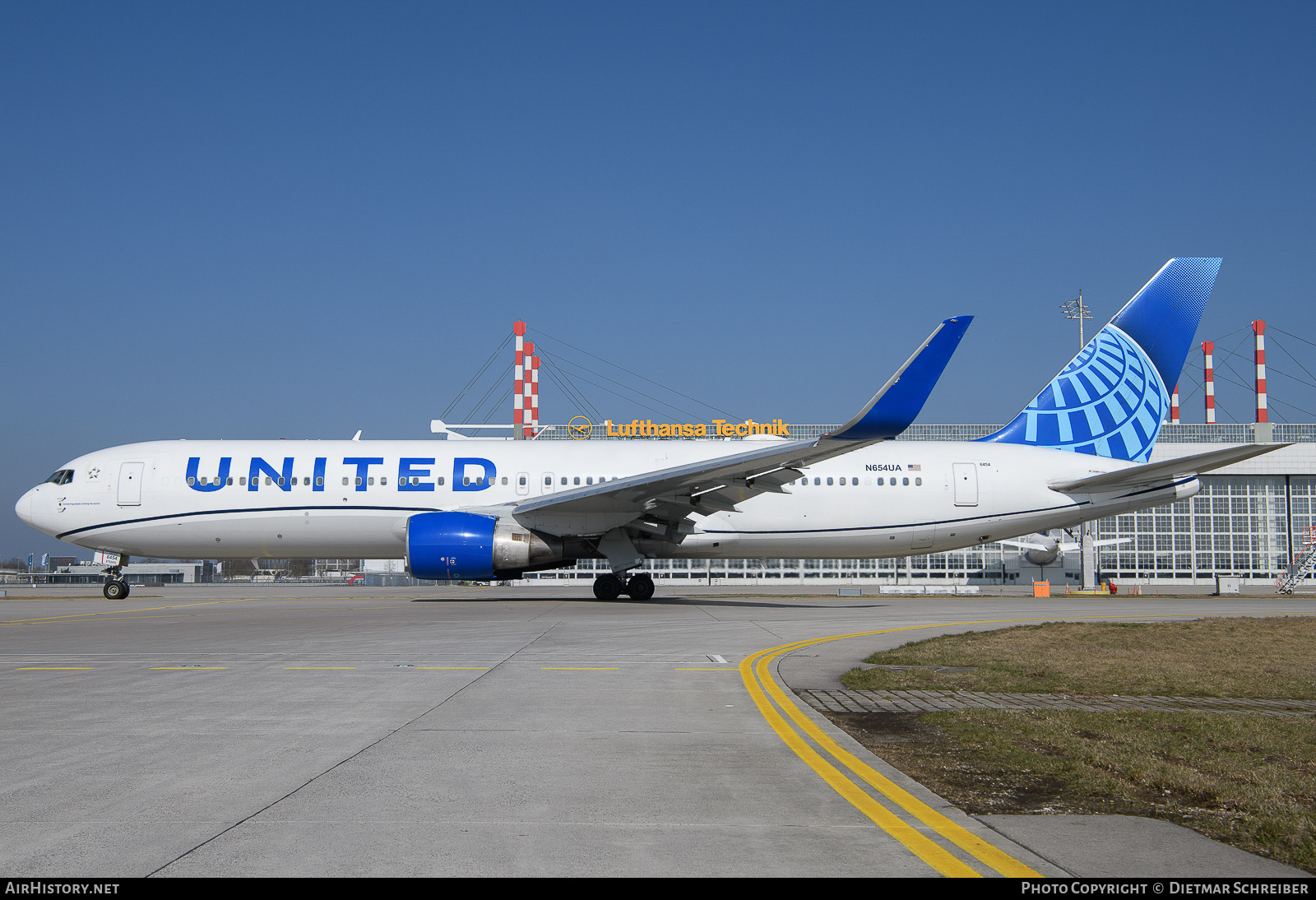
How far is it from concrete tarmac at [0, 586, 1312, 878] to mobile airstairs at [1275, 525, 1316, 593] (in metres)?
34.6

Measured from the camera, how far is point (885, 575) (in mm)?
49562

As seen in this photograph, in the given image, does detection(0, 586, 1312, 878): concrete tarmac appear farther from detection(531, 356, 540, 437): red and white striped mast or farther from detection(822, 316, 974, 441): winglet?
detection(531, 356, 540, 437): red and white striped mast

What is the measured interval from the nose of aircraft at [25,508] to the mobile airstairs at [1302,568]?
4288cm

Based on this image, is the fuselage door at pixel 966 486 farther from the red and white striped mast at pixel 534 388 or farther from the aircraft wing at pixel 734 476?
the red and white striped mast at pixel 534 388

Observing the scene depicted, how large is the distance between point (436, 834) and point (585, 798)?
865mm

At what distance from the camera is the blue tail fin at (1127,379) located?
2530 cm

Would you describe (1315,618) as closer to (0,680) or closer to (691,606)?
(691,606)

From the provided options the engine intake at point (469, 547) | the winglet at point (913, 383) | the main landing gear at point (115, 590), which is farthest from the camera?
the main landing gear at point (115, 590)

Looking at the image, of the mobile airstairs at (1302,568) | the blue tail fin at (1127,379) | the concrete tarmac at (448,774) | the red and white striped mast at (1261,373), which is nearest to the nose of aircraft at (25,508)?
the concrete tarmac at (448,774)

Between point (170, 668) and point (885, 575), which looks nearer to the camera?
point (170, 668)

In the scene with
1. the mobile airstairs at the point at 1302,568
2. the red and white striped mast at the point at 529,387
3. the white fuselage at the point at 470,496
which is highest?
the red and white striped mast at the point at 529,387

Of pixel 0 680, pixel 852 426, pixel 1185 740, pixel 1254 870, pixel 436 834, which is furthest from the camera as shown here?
pixel 852 426

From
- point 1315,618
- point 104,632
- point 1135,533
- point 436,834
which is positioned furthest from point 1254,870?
point 1135,533

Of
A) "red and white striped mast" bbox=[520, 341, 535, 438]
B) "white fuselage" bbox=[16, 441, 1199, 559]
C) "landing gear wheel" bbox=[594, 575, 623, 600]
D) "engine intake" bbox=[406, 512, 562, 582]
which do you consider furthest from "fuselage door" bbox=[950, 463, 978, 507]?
"red and white striped mast" bbox=[520, 341, 535, 438]
